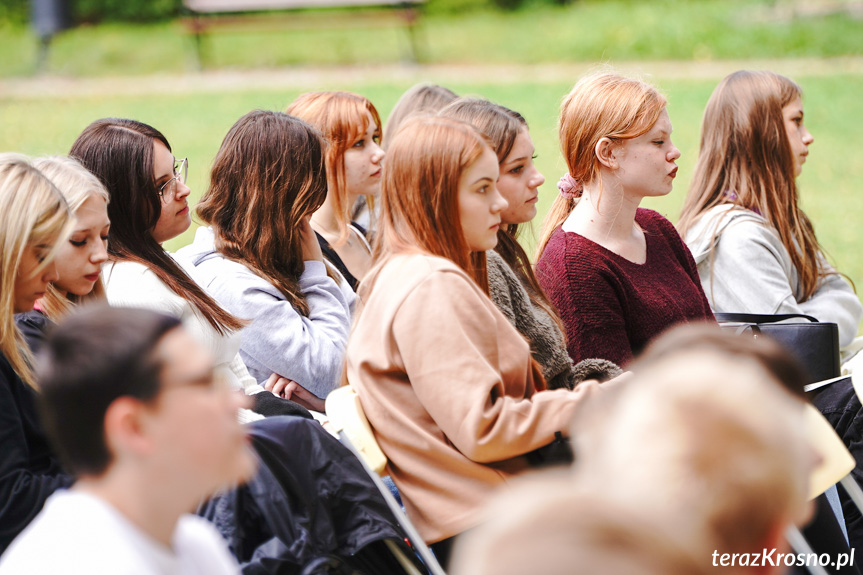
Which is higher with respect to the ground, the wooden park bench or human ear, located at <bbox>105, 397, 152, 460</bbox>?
human ear, located at <bbox>105, 397, 152, 460</bbox>

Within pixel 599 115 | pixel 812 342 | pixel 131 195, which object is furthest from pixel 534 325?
pixel 131 195

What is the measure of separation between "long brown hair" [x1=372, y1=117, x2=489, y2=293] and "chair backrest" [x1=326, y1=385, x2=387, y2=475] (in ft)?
1.03

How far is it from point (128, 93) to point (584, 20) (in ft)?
26.0

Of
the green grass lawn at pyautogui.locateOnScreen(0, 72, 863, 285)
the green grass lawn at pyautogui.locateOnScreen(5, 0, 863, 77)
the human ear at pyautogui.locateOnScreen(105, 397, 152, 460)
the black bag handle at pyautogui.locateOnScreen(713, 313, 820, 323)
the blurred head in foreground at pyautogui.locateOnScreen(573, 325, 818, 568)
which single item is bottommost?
the green grass lawn at pyautogui.locateOnScreen(0, 72, 863, 285)

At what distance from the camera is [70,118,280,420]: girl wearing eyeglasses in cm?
271

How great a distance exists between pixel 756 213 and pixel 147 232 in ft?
7.69

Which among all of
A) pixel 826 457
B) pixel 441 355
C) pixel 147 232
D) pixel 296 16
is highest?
pixel 147 232

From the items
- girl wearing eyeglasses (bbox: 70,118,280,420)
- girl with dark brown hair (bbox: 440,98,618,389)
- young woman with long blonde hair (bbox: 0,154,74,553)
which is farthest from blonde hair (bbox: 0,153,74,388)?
girl with dark brown hair (bbox: 440,98,618,389)

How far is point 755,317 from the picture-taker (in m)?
3.40

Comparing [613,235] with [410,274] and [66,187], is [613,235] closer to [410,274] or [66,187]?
[410,274]

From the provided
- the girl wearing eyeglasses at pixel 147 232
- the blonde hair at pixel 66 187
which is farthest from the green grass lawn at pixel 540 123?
the blonde hair at pixel 66 187

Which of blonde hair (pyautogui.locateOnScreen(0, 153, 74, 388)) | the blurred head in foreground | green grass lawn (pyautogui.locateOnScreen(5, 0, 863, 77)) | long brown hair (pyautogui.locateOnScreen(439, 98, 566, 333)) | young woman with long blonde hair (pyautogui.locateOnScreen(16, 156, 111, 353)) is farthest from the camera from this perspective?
green grass lawn (pyautogui.locateOnScreen(5, 0, 863, 77))

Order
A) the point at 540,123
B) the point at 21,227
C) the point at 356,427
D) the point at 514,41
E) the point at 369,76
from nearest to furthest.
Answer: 1. the point at 21,227
2. the point at 356,427
3. the point at 540,123
4. the point at 369,76
5. the point at 514,41

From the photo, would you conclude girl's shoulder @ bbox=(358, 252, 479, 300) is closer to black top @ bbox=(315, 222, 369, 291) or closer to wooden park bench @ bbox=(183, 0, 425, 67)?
black top @ bbox=(315, 222, 369, 291)
